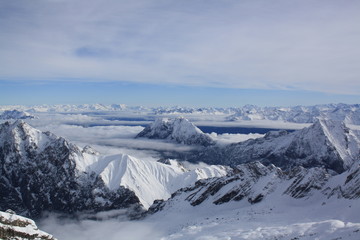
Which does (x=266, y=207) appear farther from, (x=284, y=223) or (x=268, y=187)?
(x=284, y=223)

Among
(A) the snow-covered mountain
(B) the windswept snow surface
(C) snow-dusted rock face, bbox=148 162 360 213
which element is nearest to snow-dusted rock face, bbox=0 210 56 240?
(B) the windswept snow surface

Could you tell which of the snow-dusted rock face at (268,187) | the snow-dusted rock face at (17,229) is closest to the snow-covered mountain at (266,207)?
the snow-dusted rock face at (268,187)

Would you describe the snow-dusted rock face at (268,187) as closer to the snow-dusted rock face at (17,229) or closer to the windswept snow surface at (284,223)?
the windswept snow surface at (284,223)

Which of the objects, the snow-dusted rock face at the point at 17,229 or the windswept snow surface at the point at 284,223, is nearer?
the windswept snow surface at the point at 284,223

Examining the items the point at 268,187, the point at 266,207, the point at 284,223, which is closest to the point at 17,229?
the point at 284,223

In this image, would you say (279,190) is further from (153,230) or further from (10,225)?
(10,225)

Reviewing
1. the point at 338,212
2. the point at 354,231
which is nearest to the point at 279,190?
the point at 338,212

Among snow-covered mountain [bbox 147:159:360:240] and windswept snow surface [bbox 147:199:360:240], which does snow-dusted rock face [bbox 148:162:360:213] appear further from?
windswept snow surface [bbox 147:199:360:240]

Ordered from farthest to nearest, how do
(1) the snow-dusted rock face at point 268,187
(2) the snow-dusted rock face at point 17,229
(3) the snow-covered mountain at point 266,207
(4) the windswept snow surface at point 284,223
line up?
(1) the snow-dusted rock face at point 268,187
(3) the snow-covered mountain at point 266,207
(2) the snow-dusted rock face at point 17,229
(4) the windswept snow surface at point 284,223
